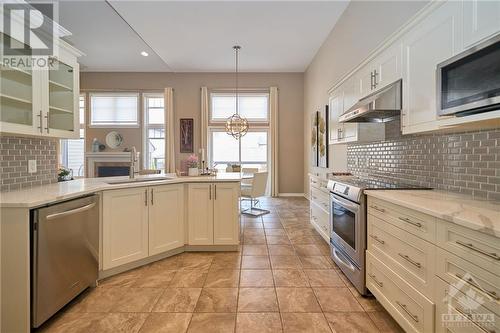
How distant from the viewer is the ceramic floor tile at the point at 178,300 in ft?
6.66

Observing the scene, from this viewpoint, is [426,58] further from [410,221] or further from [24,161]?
[24,161]

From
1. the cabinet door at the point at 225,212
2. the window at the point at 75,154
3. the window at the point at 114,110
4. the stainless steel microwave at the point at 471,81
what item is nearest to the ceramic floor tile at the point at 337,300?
the cabinet door at the point at 225,212

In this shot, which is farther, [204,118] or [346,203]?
[204,118]

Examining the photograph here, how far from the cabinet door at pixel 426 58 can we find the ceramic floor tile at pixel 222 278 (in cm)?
203

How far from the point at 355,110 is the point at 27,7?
111 inches

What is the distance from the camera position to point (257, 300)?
2139 mm

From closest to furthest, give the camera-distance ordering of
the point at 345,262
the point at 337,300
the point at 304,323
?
the point at 304,323
the point at 337,300
the point at 345,262

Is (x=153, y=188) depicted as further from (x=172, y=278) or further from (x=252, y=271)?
(x=252, y=271)

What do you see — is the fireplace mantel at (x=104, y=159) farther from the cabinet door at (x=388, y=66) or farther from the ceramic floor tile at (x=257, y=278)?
the cabinet door at (x=388, y=66)

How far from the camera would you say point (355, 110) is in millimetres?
2498

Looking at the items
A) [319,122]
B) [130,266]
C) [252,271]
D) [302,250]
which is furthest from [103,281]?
[319,122]

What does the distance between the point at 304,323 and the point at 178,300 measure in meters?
1.03

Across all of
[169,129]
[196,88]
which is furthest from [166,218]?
[196,88]

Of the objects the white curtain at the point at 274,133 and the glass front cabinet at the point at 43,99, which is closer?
the glass front cabinet at the point at 43,99
